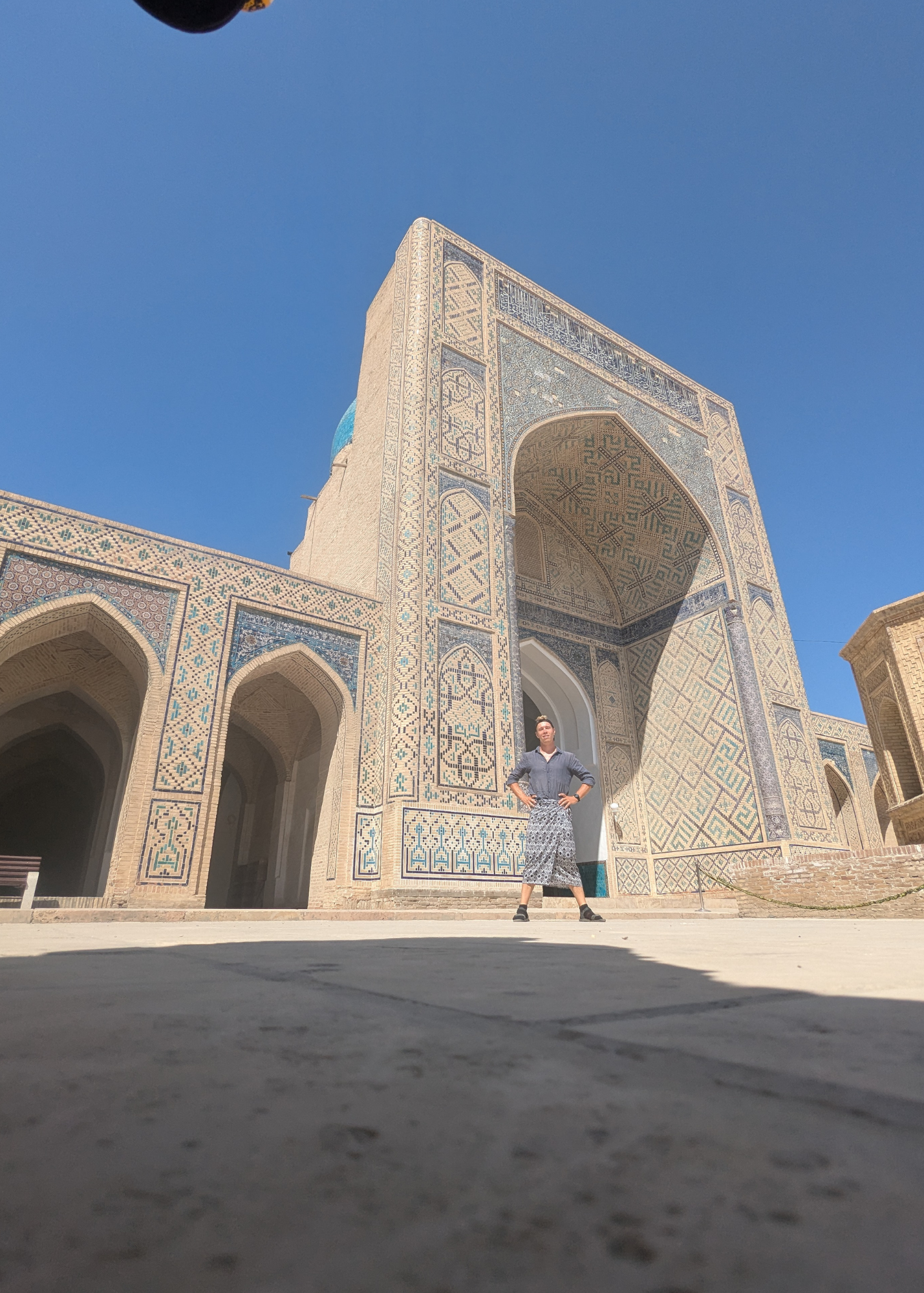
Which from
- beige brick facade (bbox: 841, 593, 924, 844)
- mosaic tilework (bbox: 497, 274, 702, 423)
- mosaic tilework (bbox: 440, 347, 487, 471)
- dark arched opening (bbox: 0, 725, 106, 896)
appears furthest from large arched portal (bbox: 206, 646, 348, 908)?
beige brick facade (bbox: 841, 593, 924, 844)

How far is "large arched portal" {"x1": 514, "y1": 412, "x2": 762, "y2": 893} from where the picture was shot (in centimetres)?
831

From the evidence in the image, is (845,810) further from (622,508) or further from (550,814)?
(550,814)

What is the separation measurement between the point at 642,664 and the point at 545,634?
1333 millimetres

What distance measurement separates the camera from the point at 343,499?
8367mm

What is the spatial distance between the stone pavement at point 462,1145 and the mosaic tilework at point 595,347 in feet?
28.3

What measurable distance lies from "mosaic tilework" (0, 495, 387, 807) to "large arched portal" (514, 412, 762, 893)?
3.19 m

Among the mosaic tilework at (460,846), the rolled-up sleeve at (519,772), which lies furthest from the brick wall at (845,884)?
the rolled-up sleeve at (519,772)

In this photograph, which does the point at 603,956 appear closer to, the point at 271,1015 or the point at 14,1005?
the point at 271,1015

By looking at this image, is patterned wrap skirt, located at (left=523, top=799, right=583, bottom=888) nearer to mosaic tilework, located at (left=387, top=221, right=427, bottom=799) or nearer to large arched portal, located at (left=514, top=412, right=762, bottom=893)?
mosaic tilework, located at (left=387, top=221, right=427, bottom=799)

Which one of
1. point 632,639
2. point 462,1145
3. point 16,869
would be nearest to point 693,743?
point 632,639

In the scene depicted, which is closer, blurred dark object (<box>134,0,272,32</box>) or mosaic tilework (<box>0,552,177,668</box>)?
Result: blurred dark object (<box>134,0,272,32</box>)

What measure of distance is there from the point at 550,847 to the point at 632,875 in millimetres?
5271

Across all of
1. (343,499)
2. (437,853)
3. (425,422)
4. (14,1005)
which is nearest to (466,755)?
(437,853)

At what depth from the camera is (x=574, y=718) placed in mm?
9258
